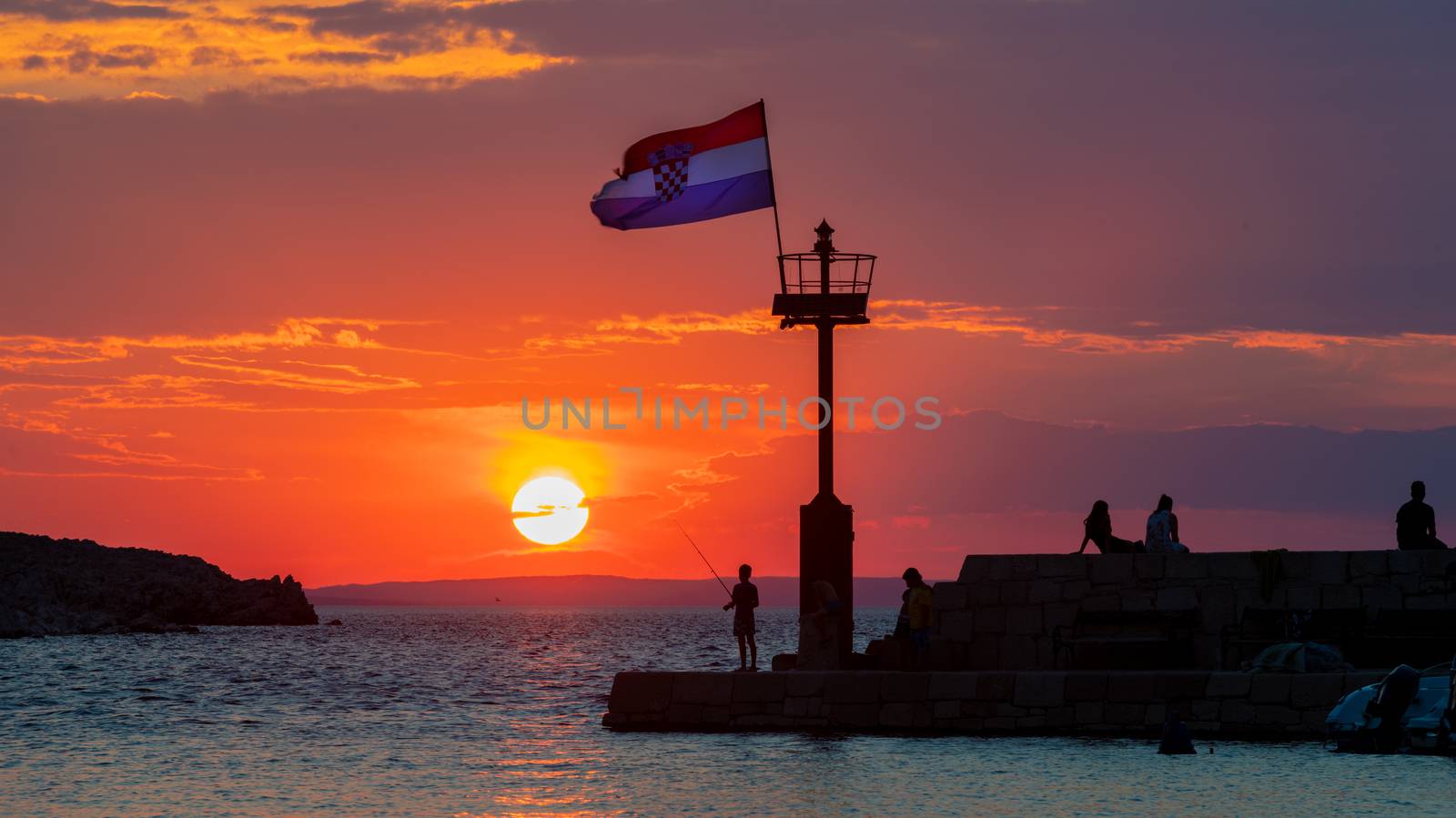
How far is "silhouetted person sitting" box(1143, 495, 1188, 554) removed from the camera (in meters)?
23.2

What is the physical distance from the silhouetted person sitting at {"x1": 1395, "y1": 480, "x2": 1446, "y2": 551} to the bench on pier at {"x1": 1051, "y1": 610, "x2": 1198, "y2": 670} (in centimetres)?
324

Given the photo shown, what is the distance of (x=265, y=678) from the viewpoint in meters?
52.5

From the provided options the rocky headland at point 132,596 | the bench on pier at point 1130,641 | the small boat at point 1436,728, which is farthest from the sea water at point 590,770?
the rocky headland at point 132,596

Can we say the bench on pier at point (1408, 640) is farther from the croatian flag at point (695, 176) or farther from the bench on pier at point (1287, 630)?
the croatian flag at point (695, 176)

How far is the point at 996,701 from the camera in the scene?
21688 millimetres

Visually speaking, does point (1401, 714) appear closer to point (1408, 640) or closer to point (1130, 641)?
point (1408, 640)

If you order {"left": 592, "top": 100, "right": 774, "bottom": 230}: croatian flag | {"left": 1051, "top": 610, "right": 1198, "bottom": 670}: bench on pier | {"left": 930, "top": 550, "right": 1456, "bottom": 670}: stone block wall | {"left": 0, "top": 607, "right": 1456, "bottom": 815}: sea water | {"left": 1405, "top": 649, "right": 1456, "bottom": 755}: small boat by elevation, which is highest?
{"left": 592, "top": 100, "right": 774, "bottom": 230}: croatian flag

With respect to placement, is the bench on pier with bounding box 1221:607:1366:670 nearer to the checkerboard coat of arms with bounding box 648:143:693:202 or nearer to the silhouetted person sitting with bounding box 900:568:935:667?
the silhouetted person sitting with bounding box 900:568:935:667

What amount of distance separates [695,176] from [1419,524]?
11.4 metres

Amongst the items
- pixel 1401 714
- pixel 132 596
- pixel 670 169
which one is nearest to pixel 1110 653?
pixel 1401 714

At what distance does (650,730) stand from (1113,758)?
7.24 meters

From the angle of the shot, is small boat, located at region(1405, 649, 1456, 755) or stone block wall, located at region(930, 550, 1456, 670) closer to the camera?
small boat, located at region(1405, 649, 1456, 755)

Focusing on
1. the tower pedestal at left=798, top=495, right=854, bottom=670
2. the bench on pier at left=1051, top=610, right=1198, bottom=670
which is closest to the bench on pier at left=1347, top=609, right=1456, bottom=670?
the bench on pier at left=1051, top=610, right=1198, bottom=670

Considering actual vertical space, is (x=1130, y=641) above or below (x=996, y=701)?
above
